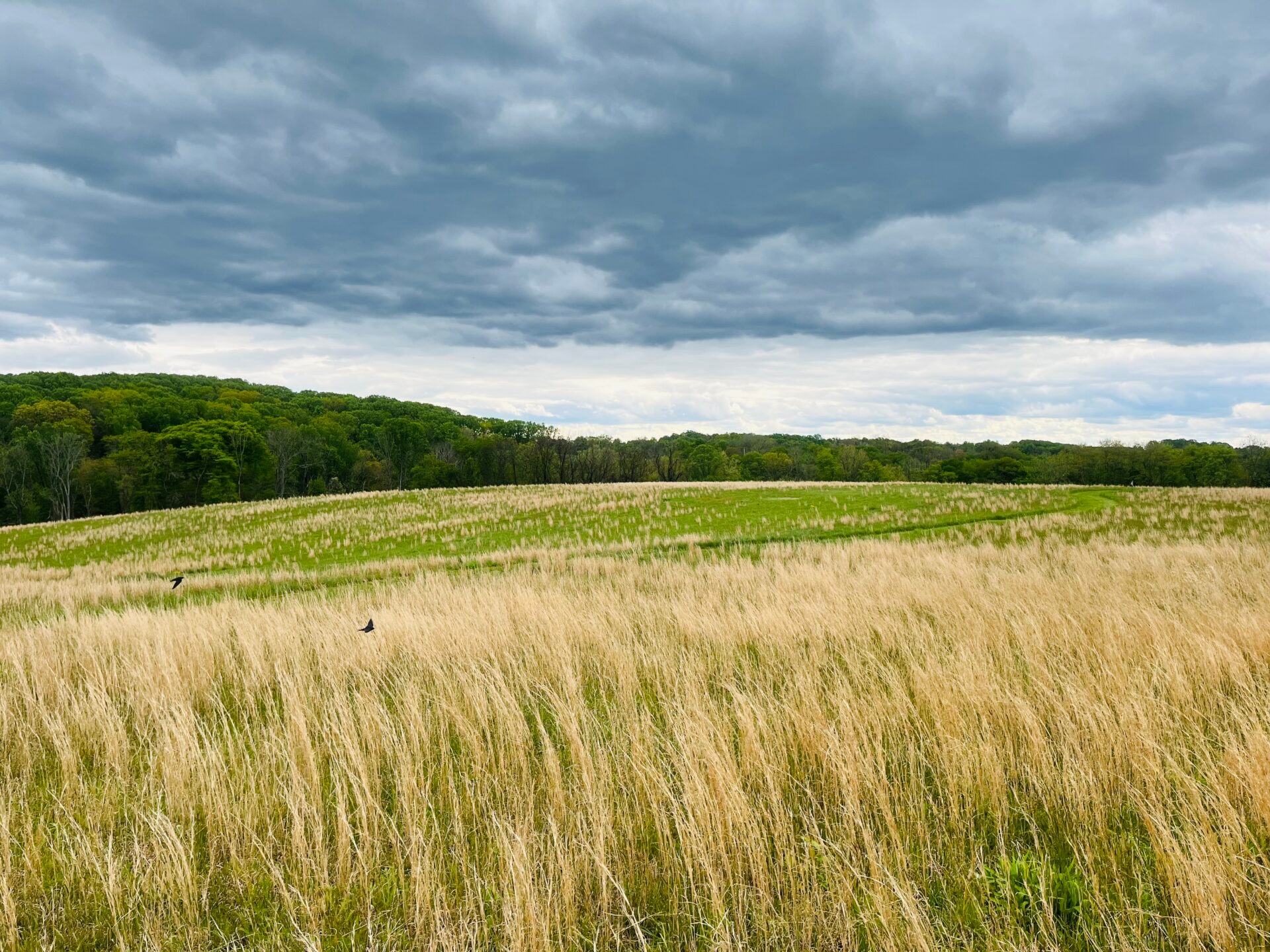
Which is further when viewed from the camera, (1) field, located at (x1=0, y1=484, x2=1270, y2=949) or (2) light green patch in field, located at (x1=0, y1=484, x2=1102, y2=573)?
(2) light green patch in field, located at (x1=0, y1=484, x2=1102, y2=573)

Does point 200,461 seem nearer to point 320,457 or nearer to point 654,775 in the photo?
point 320,457

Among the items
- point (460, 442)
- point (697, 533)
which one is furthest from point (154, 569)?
point (460, 442)

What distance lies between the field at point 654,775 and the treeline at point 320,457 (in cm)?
9470

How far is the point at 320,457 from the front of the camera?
353ft

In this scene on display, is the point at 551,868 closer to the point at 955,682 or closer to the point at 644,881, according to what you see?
the point at 644,881

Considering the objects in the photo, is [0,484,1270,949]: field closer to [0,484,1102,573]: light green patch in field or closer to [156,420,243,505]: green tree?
[0,484,1102,573]: light green patch in field

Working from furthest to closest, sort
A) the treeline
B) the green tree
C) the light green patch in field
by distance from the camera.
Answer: the green tree → the treeline → the light green patch in field

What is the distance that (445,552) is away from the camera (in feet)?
83.8

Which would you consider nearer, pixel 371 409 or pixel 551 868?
pixel 551 868

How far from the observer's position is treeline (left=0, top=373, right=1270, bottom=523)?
8412 centimetres

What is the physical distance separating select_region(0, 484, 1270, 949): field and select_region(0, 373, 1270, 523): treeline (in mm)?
94700

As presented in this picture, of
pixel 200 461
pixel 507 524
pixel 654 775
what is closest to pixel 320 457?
pixel 200 461

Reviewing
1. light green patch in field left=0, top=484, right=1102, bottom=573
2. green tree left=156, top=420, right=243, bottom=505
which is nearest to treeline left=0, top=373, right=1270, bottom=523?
green tree left=156, top=420, right=243, bottom=505

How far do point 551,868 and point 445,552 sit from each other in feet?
79.4
